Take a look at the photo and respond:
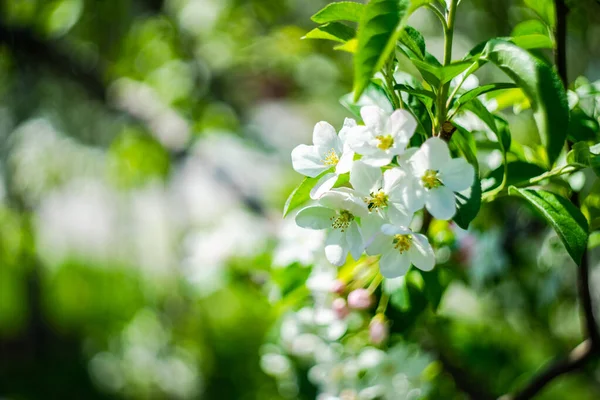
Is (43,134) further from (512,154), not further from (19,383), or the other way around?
(512,154)

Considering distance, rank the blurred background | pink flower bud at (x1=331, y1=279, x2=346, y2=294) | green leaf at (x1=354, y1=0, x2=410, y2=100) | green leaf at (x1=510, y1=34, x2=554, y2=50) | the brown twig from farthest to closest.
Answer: the blurred background
pink flower bud at (x1=331, y1=279, x2=346, y2=294)
the brown twig
green leaf at (x1=510, y1=34, x2=554, y2=50)
green leaf at (x1=354, y1=0, x2=410, y2=100)

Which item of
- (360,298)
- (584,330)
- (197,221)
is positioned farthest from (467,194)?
(197,221)

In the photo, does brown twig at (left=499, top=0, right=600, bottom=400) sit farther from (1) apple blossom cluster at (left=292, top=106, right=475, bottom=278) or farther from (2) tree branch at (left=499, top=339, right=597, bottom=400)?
(1) apple blossom cluster at (left=292, top=106, right=475, bottom=278)

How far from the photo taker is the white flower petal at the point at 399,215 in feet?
1.56

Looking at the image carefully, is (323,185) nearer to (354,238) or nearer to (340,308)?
(354,238)

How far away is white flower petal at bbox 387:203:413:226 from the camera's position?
1.56 feet

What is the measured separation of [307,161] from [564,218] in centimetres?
23

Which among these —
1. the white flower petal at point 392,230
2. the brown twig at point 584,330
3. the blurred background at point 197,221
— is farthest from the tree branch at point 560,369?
the white flower petal at point 392,230

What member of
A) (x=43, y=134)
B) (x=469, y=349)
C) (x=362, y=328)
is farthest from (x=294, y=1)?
(x=362, y=328)

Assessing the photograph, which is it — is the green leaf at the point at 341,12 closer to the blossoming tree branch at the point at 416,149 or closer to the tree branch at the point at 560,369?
the blossoming tree branch at the point at 416,149

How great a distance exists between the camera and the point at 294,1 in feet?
7.57

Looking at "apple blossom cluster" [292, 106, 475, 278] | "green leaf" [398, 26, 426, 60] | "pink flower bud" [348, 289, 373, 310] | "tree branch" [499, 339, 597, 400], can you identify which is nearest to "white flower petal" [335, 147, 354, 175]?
"apple blossom cluster" [292, 106, 475, 278]

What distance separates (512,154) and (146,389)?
9.14ft

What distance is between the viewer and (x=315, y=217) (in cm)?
54
